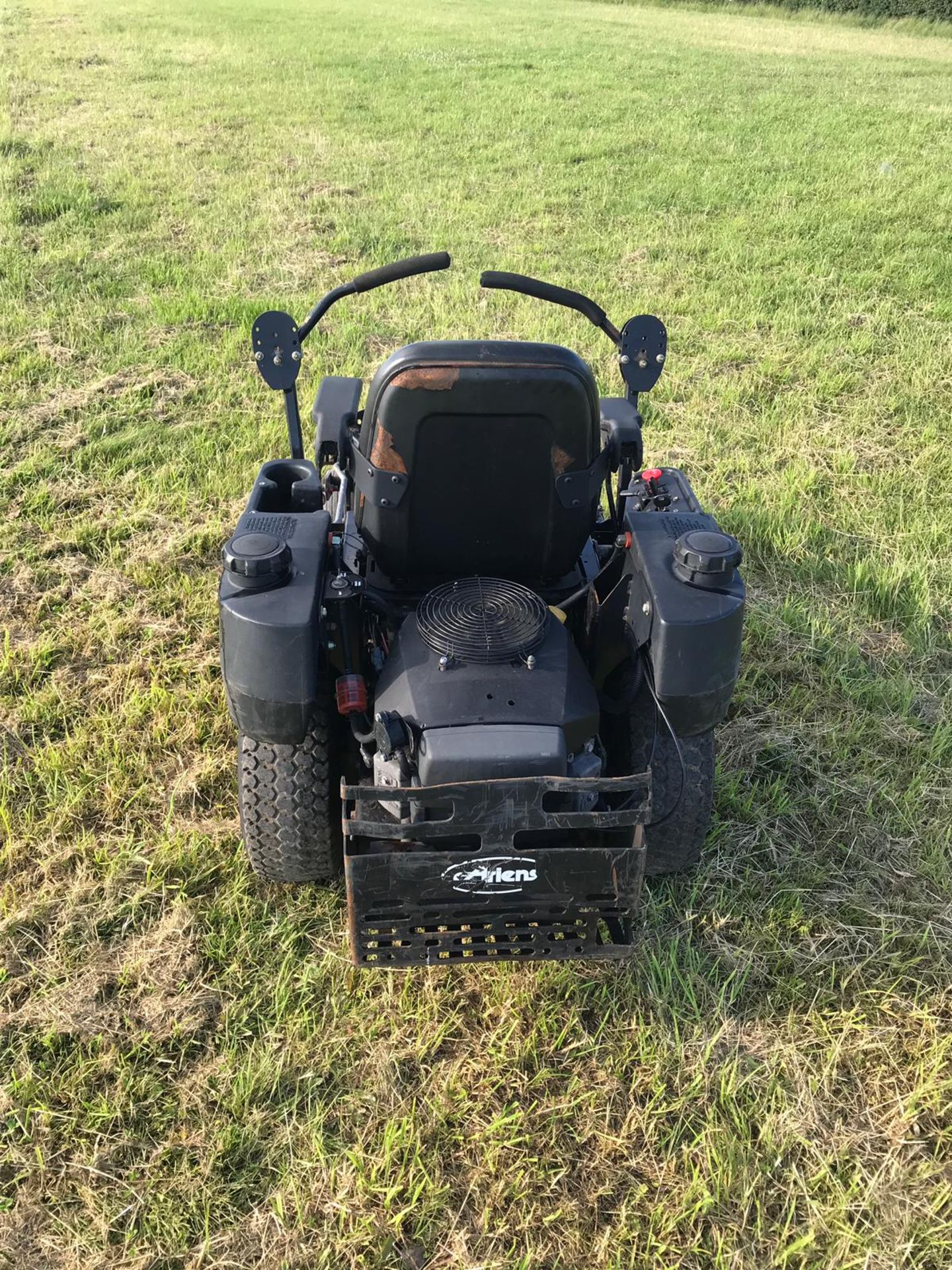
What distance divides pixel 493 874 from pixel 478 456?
3.25ft

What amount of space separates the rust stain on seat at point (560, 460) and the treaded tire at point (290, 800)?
0.84m

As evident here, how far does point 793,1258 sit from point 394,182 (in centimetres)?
901

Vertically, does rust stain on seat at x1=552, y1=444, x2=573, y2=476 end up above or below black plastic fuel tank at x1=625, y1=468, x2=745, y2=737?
above

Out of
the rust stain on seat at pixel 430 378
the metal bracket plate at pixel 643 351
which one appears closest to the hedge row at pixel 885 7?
the metal bracket plate at pixel 643 351

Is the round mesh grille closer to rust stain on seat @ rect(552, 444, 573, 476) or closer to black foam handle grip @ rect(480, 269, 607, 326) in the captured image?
rust stain on seat @ rect(552, 444, 573, 476)

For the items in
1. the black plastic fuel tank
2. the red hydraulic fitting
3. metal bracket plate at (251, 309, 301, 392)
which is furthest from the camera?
metal bracket plate at (251, 309, 301, 392)

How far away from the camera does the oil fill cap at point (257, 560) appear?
2246 millimetres

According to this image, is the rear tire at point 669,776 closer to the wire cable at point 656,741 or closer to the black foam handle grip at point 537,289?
the wire cable at point 656,741

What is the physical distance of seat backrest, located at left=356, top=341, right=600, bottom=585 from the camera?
225 centimetres

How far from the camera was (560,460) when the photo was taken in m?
2.41

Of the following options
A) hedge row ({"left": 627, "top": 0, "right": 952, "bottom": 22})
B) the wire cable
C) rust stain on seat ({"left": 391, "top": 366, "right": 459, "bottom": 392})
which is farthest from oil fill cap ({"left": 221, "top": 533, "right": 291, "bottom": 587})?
hedge row ({"left": 627, "top": 0, "right": 952, "bottom": 22})

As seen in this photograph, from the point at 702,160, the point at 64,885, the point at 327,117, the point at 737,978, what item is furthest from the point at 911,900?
the point at 327,117

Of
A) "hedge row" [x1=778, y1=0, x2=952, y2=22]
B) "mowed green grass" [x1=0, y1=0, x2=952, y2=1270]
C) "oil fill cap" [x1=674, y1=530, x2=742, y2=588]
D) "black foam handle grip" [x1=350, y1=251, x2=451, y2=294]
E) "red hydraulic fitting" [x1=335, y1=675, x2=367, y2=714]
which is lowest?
"mowed green grass" [x1=0, y1=0, x2=952, y2=1270]

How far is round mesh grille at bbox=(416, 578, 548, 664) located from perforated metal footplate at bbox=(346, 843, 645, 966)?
1.58ft
